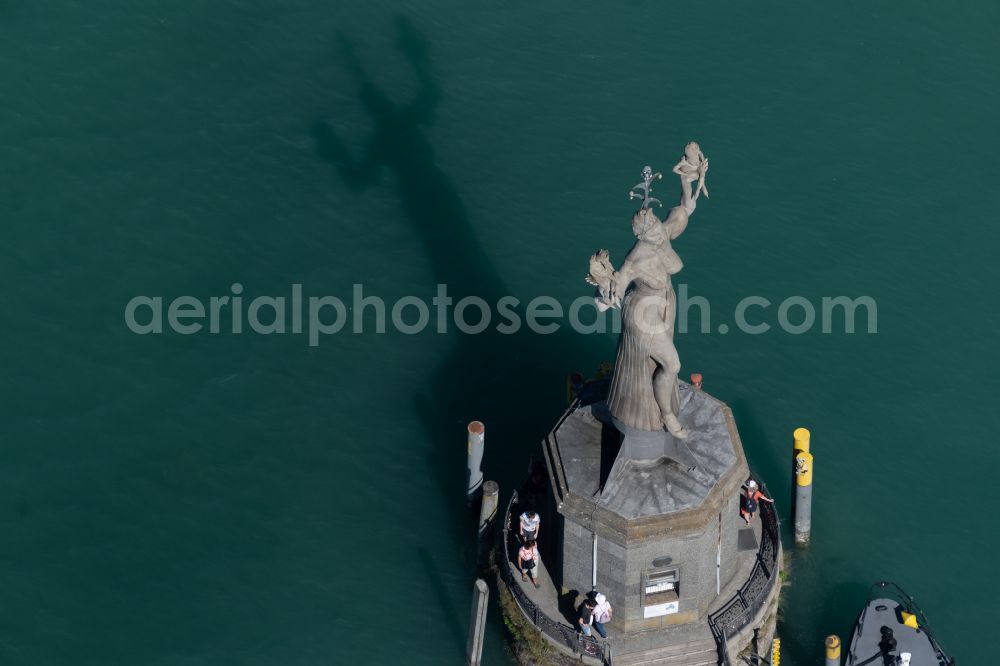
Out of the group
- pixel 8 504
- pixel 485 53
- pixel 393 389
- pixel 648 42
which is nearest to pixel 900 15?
pixel 648 42

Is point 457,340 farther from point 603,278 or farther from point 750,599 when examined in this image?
point 603,278

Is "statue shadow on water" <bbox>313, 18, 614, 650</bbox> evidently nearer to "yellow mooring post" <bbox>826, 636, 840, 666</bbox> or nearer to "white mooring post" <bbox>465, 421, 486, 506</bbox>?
"white mooring post" <bbox>465, 421, 486, 506</bbox>

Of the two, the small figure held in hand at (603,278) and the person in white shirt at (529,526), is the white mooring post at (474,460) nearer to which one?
the person in white shirt at (529,526)

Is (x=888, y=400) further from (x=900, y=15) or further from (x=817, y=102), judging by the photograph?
(x=900, y=15)

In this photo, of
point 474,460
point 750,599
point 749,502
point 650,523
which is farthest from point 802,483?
point 474,460

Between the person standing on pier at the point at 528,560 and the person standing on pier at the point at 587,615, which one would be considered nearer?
the person standing on pier at the point at 587,615

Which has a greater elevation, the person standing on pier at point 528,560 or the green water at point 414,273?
the green water at point 414,273

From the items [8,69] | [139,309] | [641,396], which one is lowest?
[641,396]

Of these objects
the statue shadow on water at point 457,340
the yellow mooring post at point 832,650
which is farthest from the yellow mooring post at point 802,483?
the statue shadow on water at point 457,340
